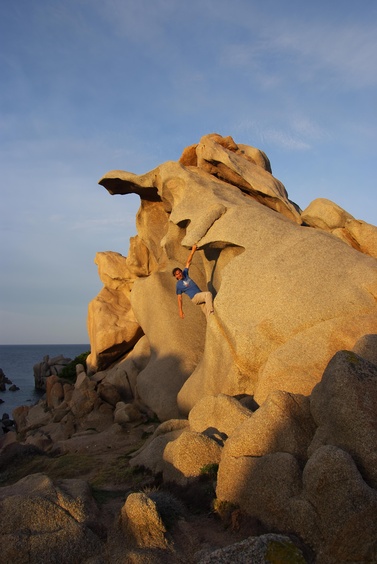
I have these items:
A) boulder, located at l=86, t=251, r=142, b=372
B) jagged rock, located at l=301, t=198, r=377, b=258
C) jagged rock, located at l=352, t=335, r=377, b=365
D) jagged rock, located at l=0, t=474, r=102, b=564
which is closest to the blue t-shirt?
jagged rock, located at l=301, t=198, r=377, b=258

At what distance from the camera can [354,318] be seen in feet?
41.3

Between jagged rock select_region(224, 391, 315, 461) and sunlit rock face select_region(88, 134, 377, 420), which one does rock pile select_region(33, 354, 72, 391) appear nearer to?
sunlit rock face select_region(88, 134, 377, 420)

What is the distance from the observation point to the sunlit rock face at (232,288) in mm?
12906

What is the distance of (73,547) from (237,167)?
59.1ft

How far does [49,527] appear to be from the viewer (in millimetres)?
7371

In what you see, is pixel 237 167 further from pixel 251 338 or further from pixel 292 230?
pixel 251 338

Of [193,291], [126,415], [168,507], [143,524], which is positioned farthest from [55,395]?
[143,524]

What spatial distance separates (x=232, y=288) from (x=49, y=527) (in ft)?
29.7

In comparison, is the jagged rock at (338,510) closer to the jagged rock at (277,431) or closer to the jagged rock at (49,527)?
the jagged rock at (277,431)

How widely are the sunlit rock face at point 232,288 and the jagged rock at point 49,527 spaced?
16.7 feet

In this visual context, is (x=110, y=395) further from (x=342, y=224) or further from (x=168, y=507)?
(x=168, y=507)

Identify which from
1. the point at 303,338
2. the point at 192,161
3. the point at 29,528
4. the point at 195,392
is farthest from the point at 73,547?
the point at 192,161

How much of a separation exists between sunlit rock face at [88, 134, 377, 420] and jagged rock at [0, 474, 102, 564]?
5.08m

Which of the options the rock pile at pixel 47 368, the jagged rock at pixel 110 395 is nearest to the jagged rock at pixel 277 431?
the jagged rock at pixel 110 395
